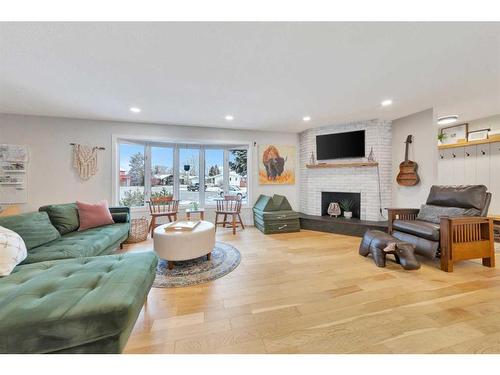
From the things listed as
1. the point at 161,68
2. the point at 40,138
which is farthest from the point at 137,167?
the point at 161,68

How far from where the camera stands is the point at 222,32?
1.52 meters

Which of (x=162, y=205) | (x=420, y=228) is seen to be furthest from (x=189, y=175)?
(x=420, y=228)

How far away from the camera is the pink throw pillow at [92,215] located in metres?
2.66

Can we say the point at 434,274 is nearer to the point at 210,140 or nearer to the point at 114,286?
the point at 114,286

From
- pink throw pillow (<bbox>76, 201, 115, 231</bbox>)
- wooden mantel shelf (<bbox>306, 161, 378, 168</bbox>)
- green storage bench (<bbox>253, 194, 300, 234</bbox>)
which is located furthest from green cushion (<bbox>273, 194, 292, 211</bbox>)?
pink throw pillow (<bbox>76, 201, 115, 231</bbox>)

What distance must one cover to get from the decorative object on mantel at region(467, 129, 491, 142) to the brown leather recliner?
2.24 metres

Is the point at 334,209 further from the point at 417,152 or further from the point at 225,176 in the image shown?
the point at 225,176

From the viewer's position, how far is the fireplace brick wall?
155 inches

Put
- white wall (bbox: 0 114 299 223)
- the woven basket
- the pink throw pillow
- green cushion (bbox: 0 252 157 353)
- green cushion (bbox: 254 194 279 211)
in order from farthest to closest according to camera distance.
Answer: green cushion (bbox: 254 194 279 211)
white wall (bbox: 0 114 299 223)
the woven basket
the pink throw pillow
green cushion (bbox: 0 252 157 353)

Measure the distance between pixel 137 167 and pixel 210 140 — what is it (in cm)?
165

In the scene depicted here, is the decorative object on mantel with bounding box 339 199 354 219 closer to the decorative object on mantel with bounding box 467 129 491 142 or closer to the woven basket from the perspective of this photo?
the decorative object on mantel with bounding box 467 129 491 142

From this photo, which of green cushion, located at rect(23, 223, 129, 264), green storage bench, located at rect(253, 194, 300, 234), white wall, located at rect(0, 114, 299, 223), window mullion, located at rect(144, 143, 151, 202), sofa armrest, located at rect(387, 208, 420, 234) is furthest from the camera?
window mullion, located at rect(144, 143, 151, 202)

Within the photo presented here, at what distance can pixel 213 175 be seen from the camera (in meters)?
4.84

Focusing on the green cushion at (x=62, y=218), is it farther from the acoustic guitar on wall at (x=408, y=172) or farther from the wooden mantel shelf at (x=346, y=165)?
the acoustic guitar on wall at (x=408, y=172)
